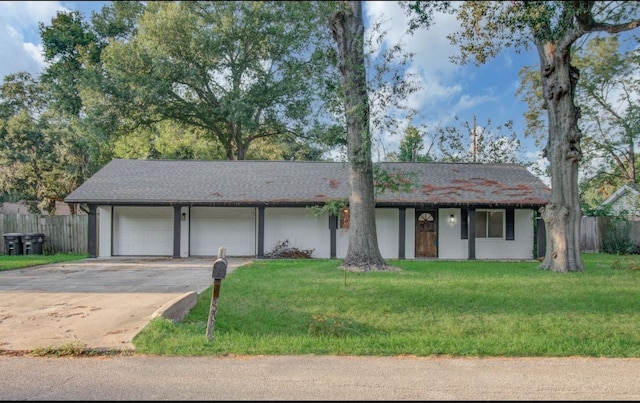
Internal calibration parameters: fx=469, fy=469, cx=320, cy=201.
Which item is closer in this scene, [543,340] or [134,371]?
[134,371]

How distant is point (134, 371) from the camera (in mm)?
4816

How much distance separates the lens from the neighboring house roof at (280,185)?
18578 mm

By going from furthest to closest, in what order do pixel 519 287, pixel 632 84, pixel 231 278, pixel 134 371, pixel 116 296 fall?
pixel 632 84, pixel 231 278, pixel 519 287, pixel 116 296, pixel 134 371

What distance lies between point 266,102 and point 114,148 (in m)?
11.2

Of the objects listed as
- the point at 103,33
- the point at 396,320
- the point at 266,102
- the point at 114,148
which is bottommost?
the point at 396,320

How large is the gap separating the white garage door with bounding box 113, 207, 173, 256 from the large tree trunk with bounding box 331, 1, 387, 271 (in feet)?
31.8

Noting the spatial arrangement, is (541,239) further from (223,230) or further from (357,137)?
(223,230)

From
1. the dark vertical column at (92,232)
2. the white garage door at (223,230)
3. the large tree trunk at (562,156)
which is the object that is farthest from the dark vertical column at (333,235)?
the dark vertical column at (92,232)

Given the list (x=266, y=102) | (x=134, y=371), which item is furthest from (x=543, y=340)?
(x=266, y=102)

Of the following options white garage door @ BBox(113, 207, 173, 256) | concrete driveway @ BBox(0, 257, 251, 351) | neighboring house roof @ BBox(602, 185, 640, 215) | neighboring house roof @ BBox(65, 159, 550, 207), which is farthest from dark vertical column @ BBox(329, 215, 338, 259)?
neighboring house roof @ BBox(602, 185, 640, 215)

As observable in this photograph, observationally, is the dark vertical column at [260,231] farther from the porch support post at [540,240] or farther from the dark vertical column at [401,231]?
the porch support post at [540,240]

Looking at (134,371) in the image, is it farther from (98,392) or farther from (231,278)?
(231,278)

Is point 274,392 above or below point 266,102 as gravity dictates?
below

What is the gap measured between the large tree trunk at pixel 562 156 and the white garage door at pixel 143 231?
14472mm
